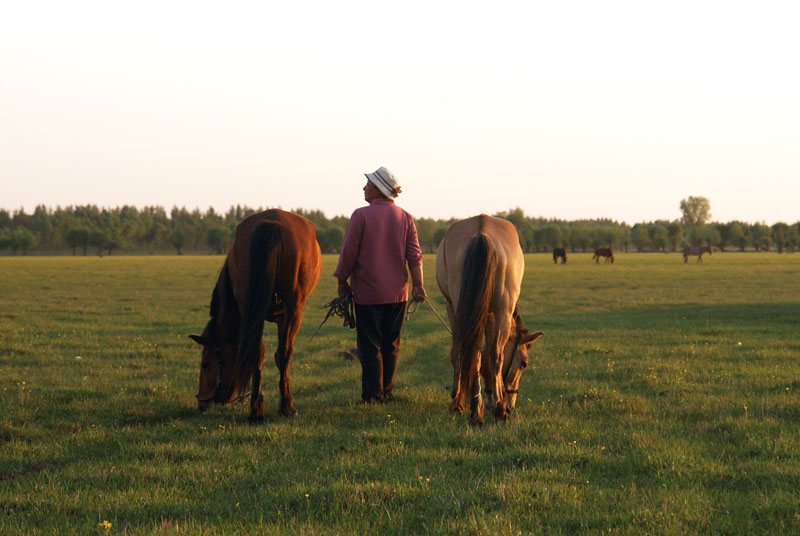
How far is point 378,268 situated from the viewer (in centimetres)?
733

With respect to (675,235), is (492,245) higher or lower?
lower

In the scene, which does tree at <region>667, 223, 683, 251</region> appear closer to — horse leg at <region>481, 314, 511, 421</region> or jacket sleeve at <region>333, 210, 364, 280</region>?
jacket sleeve at <region>333, 210, 364, 280</region>

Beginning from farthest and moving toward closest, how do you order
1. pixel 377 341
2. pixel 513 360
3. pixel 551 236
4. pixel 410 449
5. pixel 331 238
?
1. pixel 551 236
2. pixel 331 238
3. pixel 377 341
4. pixel 513 360
5. pixel 410 449

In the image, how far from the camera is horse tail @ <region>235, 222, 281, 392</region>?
6.46 metres

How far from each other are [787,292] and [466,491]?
27.0m

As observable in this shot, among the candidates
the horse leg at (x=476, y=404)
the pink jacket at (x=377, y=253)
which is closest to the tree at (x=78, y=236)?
the pink jacket at (x=377, y=253)

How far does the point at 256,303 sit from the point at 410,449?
7.73ft

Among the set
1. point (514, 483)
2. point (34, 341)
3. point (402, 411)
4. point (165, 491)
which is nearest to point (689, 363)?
point (402, 411)

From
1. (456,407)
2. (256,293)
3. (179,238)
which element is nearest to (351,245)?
(256,293)

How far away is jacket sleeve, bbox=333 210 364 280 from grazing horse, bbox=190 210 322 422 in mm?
394

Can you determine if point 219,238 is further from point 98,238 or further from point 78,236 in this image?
point 78,236

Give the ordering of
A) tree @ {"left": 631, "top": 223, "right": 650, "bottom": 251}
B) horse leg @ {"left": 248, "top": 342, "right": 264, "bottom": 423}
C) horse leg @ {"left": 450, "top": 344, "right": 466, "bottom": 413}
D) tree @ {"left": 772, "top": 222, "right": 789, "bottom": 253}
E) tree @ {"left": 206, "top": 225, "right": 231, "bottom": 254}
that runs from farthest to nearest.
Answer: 1. tree @ {"left": 631, "top": 223, "right": 650, "bottom": 251}
2. tree @ {"left": 206, "top": 225, "right": 231, "bottom": 254}
3. tree @ {"left": 772, "top": 222, "right": 789, "bottom": 253}
4. horse leg @ {"left": 248, "top": 342, "right": 264, "bottom": 423}
5. horse leg @ {"left": 450, "top": 344, "right": 466, "bottom": 413}

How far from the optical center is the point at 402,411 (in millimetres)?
6969

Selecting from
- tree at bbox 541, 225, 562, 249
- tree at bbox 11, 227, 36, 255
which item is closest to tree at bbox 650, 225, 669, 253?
tree at bbox 541, 225, 562, 249
